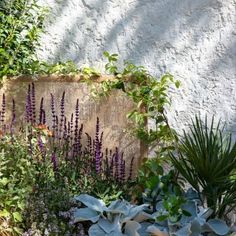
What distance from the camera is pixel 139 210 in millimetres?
3395

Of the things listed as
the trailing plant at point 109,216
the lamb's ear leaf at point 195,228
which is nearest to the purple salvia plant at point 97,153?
the trailing plant at point 109,216

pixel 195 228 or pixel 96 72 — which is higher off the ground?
pixel 96 72

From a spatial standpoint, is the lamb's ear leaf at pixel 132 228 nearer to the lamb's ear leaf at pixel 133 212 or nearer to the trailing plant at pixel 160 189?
the lamb's ear leaf at pixel 133 212

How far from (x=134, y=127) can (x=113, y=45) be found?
0.66 metres

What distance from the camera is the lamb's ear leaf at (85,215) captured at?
3363 millimetres

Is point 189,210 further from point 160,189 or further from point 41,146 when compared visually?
point 41,146

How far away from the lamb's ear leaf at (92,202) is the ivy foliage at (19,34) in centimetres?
129

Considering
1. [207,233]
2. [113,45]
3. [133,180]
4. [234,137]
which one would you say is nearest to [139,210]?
[207,233]

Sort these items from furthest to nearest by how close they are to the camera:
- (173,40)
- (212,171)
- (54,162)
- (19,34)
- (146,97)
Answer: (19,34) < (173,40) < (146,97) < (54,162) < (212,171)

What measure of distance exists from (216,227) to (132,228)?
51 cm

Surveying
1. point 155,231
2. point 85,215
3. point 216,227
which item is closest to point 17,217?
point 85,215

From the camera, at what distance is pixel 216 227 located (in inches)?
134

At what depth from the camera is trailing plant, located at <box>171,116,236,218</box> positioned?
11.6 feet

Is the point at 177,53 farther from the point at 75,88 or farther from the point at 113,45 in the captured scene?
the point at 75,88
